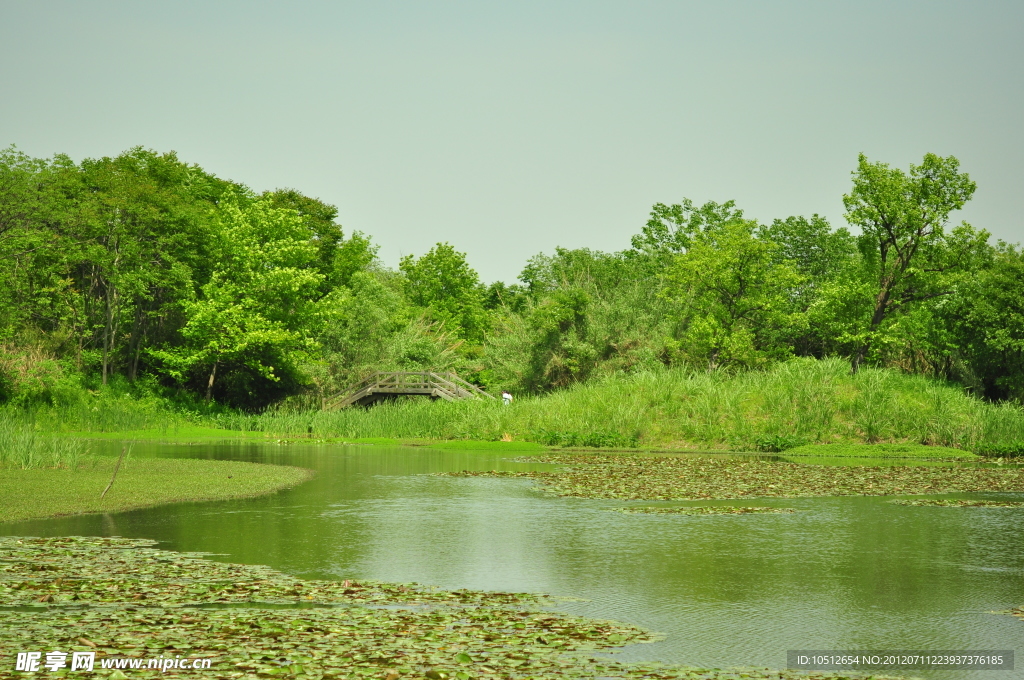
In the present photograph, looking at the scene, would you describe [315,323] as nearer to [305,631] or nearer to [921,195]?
[921,195]

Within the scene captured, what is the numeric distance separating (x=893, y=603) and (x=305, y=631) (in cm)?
787

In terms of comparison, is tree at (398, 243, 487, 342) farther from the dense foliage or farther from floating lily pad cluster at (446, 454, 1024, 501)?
floating lily pad cluster at (446, 454, 1024, 501)

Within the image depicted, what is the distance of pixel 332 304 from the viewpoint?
194 feet

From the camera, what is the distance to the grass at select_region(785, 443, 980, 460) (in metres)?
35.4

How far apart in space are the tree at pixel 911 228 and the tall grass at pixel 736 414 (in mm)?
9370

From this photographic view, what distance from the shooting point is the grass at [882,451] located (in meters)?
35.4

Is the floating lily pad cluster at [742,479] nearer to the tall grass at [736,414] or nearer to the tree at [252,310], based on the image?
the tall grass at [736,414]

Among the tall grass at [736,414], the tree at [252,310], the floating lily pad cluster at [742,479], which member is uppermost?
the tree at [252,310]

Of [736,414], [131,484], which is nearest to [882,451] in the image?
[736,414]

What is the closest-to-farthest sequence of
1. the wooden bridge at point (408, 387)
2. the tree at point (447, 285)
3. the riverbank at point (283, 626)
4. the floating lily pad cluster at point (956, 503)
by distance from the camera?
the riverbank at point (283, 626) < the floating lily pad cluster at point (956, 503) < the wooden bridge at point (408, 387) < the tree at point (447, 285)

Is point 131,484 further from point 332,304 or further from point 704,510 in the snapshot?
point 332,304

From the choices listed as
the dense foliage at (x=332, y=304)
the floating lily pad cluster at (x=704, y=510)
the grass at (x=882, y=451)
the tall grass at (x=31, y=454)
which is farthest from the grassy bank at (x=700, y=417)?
the floating lily pad cluster at (x=704, y=510)

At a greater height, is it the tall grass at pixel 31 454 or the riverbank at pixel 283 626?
the tall grass at pixel 31 454

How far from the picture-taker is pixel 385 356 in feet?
202
